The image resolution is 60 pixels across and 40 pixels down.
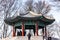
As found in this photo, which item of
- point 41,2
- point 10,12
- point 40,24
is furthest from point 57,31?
point 40,24

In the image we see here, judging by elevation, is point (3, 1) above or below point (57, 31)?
above

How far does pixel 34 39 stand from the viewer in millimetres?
16875

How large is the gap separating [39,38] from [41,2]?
16.7 metres

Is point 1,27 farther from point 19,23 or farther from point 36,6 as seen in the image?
point 19,23

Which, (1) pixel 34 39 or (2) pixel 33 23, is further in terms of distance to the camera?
(2) pixel 33 23

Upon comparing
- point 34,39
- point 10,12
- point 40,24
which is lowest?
point 34,39

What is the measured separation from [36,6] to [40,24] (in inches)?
535

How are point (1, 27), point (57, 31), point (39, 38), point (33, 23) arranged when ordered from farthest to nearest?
1. point (57, 31)
2. point (1, 27)
3. point (33, 23)
4. point (39, 38)

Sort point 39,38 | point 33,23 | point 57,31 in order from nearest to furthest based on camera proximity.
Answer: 1. point 39,38
2. point 33,23
3. point 57,31

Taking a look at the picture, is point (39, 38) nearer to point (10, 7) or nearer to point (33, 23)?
point (33, 23)

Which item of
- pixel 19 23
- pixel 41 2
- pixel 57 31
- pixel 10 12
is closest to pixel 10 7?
pixel 10 12

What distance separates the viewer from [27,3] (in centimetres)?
3241

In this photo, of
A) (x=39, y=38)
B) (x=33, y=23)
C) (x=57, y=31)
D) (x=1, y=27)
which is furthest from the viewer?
(x=57, y=31)

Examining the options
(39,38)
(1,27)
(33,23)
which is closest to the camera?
(39,38)
